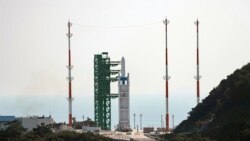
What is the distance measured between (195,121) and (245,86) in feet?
37.4

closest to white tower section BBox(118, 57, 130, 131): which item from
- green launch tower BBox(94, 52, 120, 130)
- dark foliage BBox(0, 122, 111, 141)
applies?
green launch tower BBox(94, 52, 120, 130)

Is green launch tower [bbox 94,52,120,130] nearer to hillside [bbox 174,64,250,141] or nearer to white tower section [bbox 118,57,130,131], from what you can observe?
white tower section [bbox 118,57,130,131]

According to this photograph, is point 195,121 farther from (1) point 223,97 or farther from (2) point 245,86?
(2) point 245,86

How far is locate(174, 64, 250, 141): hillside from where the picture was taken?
2746 inches

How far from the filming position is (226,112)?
7800cm

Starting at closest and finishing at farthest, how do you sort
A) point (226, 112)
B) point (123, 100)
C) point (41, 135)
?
1. point (226, 112)
2. point (41, 135)
3. point (123, 100)

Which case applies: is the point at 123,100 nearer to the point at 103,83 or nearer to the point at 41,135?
the point at 103,83

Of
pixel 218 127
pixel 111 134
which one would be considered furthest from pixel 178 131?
pixel 218 127

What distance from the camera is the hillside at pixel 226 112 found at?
69.8 m

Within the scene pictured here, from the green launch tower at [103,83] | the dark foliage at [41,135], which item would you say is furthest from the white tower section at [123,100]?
the dark foliage at [41,135]

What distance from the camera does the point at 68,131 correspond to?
8219 cm

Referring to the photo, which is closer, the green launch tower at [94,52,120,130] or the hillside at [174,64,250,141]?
the hillside at [174,64,250,141]

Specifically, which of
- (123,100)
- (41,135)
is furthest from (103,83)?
(41,135)

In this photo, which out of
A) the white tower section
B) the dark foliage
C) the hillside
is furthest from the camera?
the white tower section
